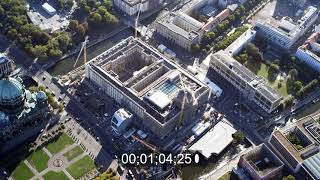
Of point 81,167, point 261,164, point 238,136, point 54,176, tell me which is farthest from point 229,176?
point 54,176

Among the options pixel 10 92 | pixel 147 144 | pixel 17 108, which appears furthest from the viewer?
pixel 147 144

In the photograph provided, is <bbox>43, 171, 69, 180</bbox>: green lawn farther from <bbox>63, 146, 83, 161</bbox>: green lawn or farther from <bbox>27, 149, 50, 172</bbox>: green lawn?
<bbox>63, 146, 83, 161</bbox>: green lawn

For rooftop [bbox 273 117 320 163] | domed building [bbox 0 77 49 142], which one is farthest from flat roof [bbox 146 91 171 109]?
rooftop [bbox 273 117 320 163]

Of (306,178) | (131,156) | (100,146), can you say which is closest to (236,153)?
(306,178)

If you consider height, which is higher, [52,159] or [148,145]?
[148,145]

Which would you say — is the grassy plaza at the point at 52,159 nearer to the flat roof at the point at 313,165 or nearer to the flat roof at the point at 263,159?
the flat roof at the point at 263,159

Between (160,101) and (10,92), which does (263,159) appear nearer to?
(160,101)

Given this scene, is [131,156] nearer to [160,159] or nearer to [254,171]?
[160,159]
